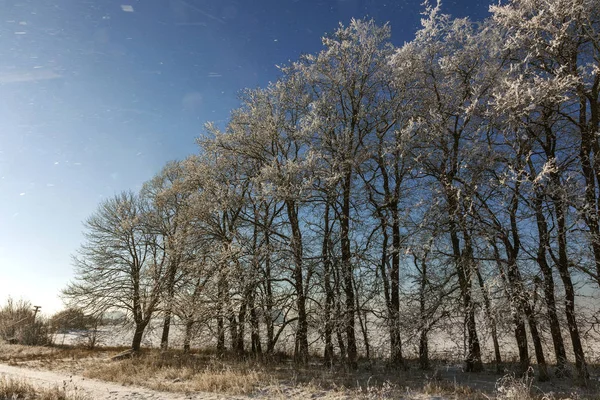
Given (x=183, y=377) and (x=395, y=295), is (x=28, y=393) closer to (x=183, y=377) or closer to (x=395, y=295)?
(x=183, y=377)

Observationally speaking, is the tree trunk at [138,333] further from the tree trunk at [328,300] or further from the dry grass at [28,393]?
the tree trunk at [328,300]

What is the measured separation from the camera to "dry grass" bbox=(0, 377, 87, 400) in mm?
8422

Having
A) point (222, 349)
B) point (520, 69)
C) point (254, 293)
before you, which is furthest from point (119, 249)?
point (520, 69)

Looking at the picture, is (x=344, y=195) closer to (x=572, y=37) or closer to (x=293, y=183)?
(x=293, y=183)

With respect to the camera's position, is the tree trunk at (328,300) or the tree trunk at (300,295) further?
the tree trunk at (300,295)

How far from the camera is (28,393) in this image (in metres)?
8.95

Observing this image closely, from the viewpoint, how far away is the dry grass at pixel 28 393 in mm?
8422

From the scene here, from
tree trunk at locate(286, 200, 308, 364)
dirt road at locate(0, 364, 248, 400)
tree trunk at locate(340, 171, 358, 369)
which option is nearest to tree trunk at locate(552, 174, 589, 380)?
tree trunk at locate(340, 171, 358, 369)

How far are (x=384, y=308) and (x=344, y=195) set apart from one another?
4.63m

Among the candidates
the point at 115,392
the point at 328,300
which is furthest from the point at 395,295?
the point at 115,392

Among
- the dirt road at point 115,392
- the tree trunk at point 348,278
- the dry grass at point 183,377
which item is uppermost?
the tree trunk at point 348,278

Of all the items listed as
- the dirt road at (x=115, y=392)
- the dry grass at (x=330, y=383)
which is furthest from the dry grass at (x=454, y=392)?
the dirt road at (x=115, y=392)

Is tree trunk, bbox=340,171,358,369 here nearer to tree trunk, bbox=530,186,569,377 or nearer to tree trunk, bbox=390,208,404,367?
tree trunk, bbox=390,208,404,367

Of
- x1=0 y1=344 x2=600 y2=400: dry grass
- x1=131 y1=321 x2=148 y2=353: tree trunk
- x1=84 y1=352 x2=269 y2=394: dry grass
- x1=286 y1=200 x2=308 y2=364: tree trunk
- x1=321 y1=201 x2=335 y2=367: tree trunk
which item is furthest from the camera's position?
x1=131 y1=321 x2=148 y2=353: tree trunk
